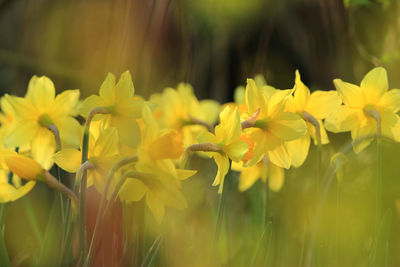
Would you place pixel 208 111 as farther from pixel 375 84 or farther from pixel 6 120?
pixel 375 84

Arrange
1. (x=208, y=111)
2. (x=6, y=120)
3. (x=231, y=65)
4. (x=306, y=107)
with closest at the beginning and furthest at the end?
(x=306, y=107) → (x=6, y=120) → (x=208, y=111) → (x=231, y=65)

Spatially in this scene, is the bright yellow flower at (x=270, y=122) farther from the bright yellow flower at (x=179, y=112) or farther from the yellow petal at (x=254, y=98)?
the bright yellow flower at (x=179, y=112)

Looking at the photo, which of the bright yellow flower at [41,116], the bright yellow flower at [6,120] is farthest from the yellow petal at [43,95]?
the bright yellow flower at [6,120]

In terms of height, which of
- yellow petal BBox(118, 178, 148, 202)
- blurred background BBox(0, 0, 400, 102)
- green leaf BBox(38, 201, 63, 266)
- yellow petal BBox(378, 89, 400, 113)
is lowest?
green leaf BBox(38, 201, 63, 266)

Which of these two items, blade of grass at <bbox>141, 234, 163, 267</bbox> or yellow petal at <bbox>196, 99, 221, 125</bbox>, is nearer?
blade of grass at <bbox>141, 234, 163, 267</bbox>

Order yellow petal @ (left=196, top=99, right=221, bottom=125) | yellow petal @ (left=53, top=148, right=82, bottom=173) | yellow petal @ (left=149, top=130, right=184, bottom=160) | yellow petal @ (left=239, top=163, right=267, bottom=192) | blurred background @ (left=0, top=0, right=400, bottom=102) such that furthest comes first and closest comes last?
1. blurred background @ (left=0, top=0, right=400, bottom=102)
2. yellow petal @ (left=196, top=99, right=221, bottom=125)
3. yellow petal @ (left=239, top=163, right=267, bottom=192)
4. yellow petal @ (left=53, top=148, right=82, bottom=173)
5. yellow petal @ (left=149, top=130, right=184, bottom=160)

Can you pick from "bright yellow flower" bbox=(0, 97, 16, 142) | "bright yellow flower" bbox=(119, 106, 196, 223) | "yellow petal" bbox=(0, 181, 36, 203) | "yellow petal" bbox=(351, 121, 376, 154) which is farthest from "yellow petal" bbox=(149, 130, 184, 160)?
"bright yellow flower" bbox=(0, 97, 16, 142)

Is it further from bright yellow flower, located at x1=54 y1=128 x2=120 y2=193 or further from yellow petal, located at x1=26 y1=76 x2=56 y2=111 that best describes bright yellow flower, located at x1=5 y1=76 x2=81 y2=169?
bright yellow flower, located at x1=54 y1=128 x2=120 y2=193

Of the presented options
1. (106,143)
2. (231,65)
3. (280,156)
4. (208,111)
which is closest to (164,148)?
(106,143)
